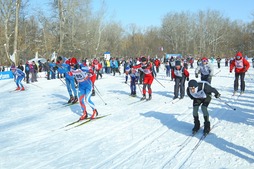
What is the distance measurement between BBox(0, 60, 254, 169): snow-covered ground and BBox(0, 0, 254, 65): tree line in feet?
102

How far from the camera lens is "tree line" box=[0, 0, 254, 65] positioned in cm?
4241

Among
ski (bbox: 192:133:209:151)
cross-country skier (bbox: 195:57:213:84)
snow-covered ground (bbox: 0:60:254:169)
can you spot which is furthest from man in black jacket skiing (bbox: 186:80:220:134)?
cross-country skier (bbox: 195:57:213:84)

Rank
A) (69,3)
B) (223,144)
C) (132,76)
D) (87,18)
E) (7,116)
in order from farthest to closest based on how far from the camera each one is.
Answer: (87,18) < (69,3) < (132,76) < (7,116) < (223,144)

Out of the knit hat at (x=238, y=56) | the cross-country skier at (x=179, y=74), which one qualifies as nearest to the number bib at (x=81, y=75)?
the cross-country skier at (x=179, y=74)

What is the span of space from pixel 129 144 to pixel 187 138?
1.40 meters

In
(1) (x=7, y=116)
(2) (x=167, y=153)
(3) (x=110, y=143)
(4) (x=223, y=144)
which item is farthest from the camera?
(1) (x=7, y=116)

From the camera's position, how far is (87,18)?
49188 millimetres

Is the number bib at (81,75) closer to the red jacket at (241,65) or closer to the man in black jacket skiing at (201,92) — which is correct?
the man in black jacket skiing at (201,92)

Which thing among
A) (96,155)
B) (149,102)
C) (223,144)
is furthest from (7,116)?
(223,144)

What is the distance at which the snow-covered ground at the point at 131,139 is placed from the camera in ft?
18.5

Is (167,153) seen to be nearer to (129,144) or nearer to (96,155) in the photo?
(129,144)

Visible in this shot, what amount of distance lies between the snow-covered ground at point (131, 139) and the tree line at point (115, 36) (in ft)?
102

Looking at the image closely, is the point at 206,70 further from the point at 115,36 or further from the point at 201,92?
the point at 115,36

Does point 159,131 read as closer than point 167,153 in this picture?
No
